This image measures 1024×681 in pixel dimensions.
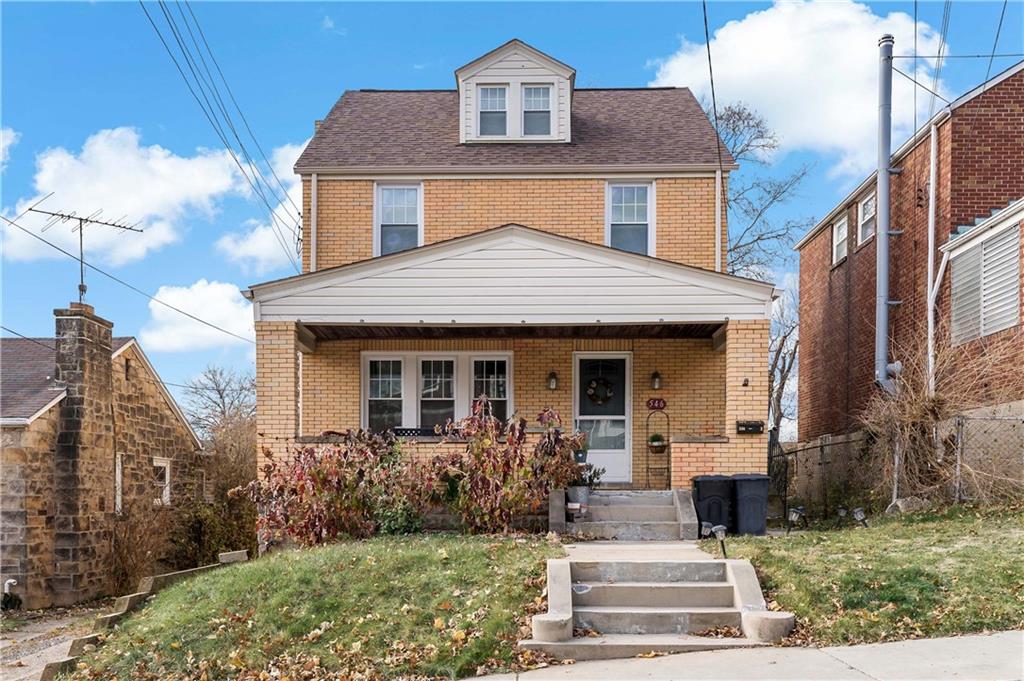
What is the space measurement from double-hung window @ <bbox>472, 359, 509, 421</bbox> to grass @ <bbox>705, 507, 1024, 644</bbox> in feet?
22.9

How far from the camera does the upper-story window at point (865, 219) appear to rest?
62.0ft

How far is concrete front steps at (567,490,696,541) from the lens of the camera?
1259 cm

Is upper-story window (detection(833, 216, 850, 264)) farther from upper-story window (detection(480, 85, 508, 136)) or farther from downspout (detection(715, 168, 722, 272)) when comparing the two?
upper-story window (detection(480, 85, 508, 136))

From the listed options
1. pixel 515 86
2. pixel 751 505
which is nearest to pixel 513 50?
pixel 515 86

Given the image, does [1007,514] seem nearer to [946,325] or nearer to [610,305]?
[946,325]

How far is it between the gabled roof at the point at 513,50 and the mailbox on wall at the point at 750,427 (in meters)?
7.98

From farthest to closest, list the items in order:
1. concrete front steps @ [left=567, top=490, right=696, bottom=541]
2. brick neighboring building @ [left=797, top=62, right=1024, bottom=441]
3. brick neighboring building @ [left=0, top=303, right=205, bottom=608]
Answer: brick neighboring building @ [left=0, top=303, right=205, bottom=608]
brick neighboring building @ [left=797, top=62, right=1024, bottom=441]
concrete front steps @ [left=567, top=490, right=696, bottom=541]

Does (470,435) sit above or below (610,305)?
below

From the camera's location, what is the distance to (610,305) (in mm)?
13914

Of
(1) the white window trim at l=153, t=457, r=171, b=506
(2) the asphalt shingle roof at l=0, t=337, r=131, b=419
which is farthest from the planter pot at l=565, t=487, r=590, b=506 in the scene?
(1) the white window trim at l=153, t=457, r=171, b=506

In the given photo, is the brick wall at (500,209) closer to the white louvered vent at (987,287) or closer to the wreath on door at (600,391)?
the wreath on door at (600,391)

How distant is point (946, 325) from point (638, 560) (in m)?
8.79

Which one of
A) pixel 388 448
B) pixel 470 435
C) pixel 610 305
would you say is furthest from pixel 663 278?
pixel 388 448

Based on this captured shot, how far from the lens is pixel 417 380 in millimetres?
16812
